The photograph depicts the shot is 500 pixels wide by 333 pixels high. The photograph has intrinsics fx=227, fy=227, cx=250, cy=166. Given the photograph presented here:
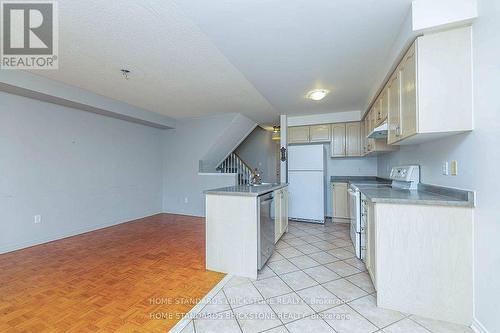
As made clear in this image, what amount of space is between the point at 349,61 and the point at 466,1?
3.64ft

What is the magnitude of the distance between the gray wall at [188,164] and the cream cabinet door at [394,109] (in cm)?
336

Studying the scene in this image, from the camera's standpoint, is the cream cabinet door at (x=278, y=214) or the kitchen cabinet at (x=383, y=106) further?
the cream cabinet door at (x=278, y=214)

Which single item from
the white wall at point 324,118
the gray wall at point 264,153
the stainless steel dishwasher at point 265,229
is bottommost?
the stainless steel dishwasher at point 265,229

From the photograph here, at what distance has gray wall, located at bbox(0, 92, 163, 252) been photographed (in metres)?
3.21

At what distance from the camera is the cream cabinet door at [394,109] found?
2.20 meters

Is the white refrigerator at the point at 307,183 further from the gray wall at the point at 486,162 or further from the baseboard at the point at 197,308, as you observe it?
the gray wall at the point at 486,162

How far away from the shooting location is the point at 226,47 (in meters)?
2.33

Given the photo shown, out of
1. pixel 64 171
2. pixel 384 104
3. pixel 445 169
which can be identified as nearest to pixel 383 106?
pixel 384 104

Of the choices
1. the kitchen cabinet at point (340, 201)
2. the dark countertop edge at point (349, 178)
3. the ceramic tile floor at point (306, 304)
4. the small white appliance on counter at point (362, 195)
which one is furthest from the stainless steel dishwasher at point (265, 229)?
the dark countertop edge at point (349, 178)

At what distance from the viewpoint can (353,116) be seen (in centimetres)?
476

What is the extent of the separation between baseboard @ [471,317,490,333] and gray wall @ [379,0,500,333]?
0.02m

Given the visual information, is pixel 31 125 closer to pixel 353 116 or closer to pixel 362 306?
pixel 362 306

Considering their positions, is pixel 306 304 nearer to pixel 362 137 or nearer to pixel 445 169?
pixel 445 169

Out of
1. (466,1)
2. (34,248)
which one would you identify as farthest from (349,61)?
(34,248)
